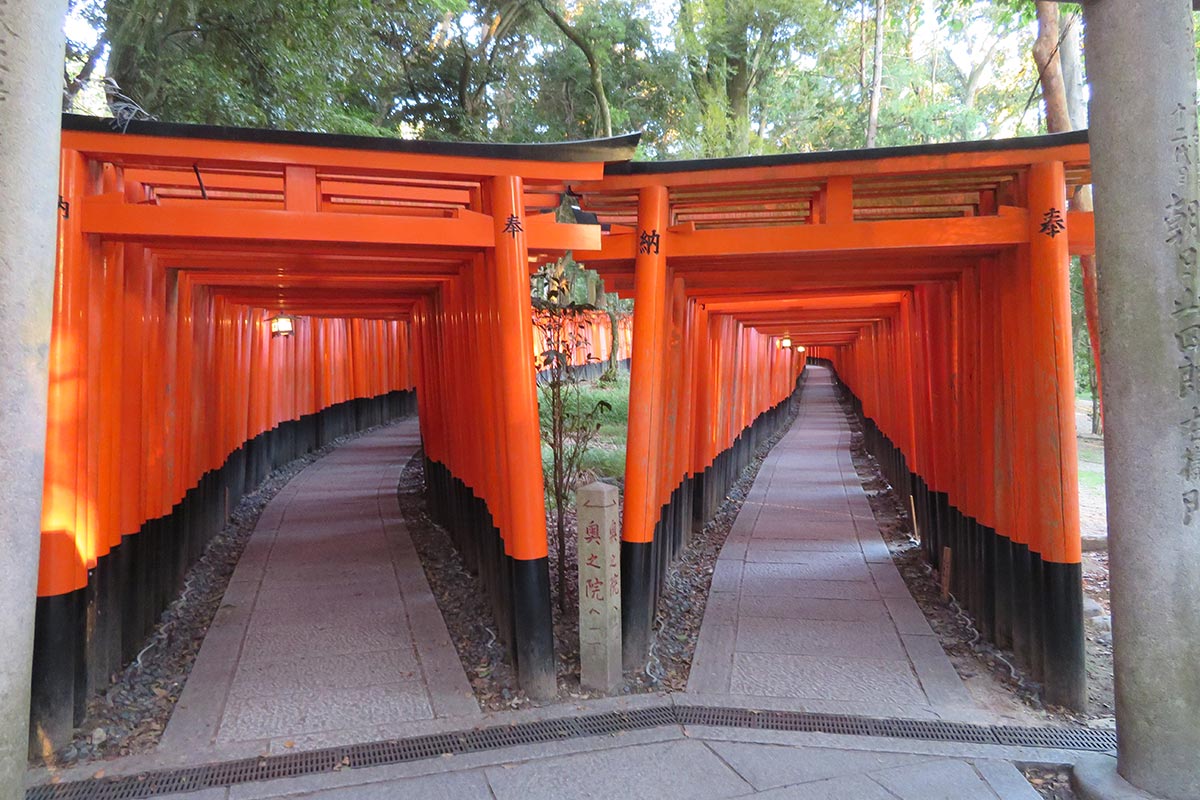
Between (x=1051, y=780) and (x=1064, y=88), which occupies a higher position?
(x=1064, y=88)

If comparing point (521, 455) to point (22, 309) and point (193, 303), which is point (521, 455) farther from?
point (193, 303)

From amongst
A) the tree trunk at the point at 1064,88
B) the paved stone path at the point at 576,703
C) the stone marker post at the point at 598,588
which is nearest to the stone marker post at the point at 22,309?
the paved stone path at the point at 576,703

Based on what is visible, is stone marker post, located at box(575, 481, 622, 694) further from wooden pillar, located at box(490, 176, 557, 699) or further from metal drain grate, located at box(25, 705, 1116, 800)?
metal drain grate, located at box(25, 705, 1116, 800)

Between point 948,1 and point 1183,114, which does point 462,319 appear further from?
point 948,1

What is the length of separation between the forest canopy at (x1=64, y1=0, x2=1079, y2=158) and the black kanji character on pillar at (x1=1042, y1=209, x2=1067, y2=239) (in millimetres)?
5694

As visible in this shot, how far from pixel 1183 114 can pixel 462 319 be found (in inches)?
189

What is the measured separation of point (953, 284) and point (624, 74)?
36.9ft

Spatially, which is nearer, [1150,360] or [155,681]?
[1150,360]

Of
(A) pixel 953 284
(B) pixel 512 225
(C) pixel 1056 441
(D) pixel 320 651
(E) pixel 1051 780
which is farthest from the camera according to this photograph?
(A) pixel 953 284

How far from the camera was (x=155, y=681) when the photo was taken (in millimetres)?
5125

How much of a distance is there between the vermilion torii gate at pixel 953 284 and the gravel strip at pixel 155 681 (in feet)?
9.01

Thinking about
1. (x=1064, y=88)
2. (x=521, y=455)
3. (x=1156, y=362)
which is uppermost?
(x=1064, y=88)

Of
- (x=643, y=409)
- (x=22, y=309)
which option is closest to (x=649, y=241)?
(x=643, y=409)

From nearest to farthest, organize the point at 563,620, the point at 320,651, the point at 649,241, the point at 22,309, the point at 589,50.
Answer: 1. the point at 22,309
2. the point at 649,241
3. the point at 320,651
4. the point at 563,620
5. the point at 589,50
